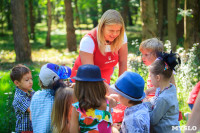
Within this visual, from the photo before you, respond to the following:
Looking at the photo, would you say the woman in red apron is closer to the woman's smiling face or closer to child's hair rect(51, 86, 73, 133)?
the woman's smiling face

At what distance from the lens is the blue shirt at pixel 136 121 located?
2225 millimetres

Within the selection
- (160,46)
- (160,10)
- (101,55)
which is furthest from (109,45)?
(160,10)

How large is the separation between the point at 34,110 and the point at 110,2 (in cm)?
1333

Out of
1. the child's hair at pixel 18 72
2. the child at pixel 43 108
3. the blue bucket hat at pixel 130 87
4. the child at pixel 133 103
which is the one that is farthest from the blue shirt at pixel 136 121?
the child's hair at pixel 18 72

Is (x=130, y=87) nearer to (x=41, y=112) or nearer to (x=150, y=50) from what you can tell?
(x=41, y=112)

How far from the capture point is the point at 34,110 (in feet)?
8.38

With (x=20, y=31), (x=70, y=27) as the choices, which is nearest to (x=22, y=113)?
(x=20, y=31)

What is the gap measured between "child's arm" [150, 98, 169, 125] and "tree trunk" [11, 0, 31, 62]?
7.80 metres

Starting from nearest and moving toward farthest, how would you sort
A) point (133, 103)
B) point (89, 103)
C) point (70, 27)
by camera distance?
point (89, 103), point (133, 103), point (70, 27)

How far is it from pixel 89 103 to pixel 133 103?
0.46 metres

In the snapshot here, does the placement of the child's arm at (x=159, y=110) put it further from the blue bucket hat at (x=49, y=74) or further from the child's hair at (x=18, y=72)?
the child's hair at (x=18, y=72)

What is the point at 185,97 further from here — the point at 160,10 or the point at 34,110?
the point at 160,10

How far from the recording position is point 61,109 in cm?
243

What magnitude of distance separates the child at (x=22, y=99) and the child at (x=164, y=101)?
1.53m
